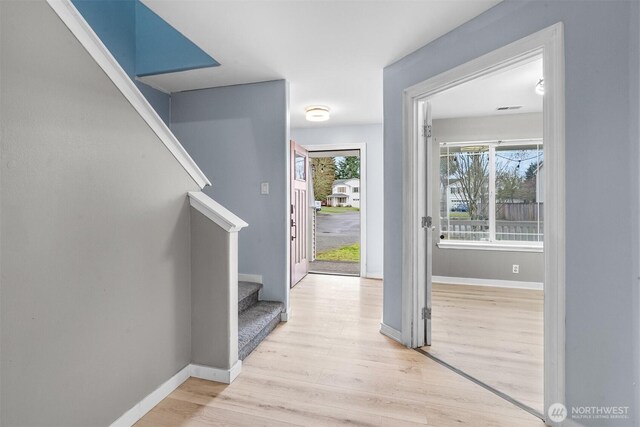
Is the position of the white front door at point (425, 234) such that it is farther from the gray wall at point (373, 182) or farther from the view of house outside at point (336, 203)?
the view of house outside at point (336, 203)

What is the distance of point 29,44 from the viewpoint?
1.12 meters

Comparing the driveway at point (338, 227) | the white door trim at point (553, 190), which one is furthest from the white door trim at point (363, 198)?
the driveway at point (338, 227)

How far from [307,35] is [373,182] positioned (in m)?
2.72

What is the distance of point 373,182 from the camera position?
4656 millimetres

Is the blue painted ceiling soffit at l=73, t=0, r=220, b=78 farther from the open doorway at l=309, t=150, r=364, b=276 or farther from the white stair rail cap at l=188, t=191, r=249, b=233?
the open doorway at l=309, t=150, r=364, b=276

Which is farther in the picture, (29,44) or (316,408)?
(316,408)

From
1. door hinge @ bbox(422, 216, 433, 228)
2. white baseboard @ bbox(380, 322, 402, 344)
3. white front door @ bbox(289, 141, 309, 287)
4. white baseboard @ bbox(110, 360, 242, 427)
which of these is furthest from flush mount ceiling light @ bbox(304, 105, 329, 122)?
white baseboard @ bbox(110, 360, 242, 427)

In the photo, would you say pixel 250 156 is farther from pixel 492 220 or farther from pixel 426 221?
pixel 492 220

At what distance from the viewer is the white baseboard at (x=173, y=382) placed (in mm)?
1578

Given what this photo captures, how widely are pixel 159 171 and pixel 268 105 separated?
1.64 metres

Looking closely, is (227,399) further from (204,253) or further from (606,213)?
(606,213)

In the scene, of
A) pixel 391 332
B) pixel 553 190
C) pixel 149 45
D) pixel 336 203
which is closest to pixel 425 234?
pixel 391 332

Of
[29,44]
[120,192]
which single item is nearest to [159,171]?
[120,192]

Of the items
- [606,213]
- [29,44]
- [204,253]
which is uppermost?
[29,44]
